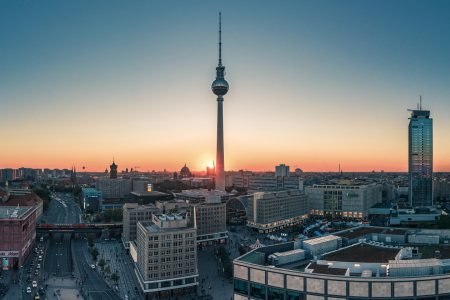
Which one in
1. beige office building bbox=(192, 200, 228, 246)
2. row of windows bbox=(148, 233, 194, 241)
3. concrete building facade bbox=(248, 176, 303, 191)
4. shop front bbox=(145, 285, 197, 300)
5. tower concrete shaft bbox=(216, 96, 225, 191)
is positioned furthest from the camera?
concrete building facade bbox=(248, 176, 303, 191)

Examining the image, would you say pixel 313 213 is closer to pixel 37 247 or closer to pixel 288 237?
pixel 288 237

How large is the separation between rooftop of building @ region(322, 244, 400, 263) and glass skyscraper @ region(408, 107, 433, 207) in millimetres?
104679

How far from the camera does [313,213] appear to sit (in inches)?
4803

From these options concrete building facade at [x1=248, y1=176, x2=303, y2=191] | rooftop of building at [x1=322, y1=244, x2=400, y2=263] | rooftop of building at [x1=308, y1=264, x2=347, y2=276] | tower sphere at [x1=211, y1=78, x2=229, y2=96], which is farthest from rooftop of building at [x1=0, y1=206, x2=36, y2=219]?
concrete building facade at [x1=248, y1=176, x2=303, y2=191]

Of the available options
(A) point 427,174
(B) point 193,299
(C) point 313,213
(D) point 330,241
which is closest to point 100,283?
(B) point 193,299

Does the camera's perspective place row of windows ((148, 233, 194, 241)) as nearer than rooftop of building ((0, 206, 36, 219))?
Yes

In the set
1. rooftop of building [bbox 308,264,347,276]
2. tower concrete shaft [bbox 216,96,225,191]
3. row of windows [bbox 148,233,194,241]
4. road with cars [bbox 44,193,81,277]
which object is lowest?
road with cars [bbox 44,193,81,277]

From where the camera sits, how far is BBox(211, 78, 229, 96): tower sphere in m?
147

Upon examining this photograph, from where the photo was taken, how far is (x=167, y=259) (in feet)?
160

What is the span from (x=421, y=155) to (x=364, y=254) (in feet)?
360

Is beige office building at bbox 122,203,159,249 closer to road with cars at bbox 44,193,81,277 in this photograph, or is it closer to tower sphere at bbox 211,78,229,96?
road with cars at bbox 44,193,81,277

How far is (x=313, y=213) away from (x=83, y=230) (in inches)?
2943

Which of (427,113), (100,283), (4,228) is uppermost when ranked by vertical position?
(427,113)

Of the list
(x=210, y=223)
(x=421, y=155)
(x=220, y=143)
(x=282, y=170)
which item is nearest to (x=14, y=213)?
(x=210, y=223)
